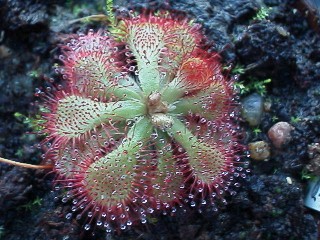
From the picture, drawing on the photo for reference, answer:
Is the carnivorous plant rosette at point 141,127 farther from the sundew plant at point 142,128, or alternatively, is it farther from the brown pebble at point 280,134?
the brown pebble at point 280,134

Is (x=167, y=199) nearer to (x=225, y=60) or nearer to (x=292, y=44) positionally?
(x=225, y=60)

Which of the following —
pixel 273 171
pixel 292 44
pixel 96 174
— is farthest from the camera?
pixel 292 44

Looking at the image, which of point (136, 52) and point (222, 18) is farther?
point (222, 18)

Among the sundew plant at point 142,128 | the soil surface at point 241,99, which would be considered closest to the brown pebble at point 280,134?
the soil surface at point 241,99

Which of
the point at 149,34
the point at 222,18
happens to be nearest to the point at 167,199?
the point at 149,34

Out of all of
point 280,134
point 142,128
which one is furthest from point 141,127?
point 280,134

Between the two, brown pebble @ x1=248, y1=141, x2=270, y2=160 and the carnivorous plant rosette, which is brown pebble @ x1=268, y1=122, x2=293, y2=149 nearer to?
brown pebble @ x1=248, y1=141, x2=270, y2=160

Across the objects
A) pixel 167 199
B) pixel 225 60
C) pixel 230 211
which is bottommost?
pixel 230 211

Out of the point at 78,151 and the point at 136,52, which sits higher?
the point at 136,52
